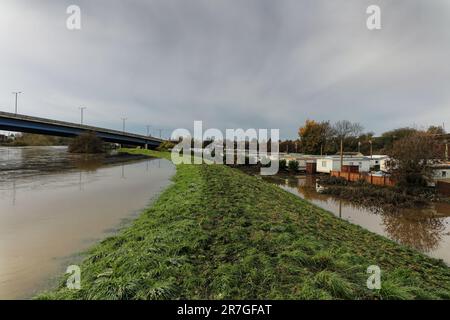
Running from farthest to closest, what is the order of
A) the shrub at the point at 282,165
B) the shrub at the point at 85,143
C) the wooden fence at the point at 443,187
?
the shrub at the point at 85,143 → the shrub at the point at 282,165 → the wooden fence at the point at 443,187

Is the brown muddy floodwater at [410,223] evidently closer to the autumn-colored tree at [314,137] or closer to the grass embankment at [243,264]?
the grass embankment at [243,264]

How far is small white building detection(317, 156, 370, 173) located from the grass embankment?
24.8 metres

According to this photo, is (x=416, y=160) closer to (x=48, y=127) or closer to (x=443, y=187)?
(x=443, y=187)

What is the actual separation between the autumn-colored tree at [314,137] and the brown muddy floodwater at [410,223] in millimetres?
40053

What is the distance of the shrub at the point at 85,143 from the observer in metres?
52.8

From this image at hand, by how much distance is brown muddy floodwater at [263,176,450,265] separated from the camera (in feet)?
28.1

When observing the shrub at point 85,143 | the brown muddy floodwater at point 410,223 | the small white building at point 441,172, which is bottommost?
the brown muddy floodwater at point 410,223

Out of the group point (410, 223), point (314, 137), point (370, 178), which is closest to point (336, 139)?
point (314, 137)

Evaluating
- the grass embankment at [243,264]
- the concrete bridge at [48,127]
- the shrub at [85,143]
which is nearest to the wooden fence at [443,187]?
the grass embankment at [243,264]

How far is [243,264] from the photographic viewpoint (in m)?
4.19

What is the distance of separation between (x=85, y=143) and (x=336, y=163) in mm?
49699

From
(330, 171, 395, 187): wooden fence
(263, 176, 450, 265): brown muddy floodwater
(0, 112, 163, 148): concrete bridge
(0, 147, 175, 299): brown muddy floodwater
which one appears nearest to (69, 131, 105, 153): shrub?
(0, 112, 163, 148): concrete bridge
